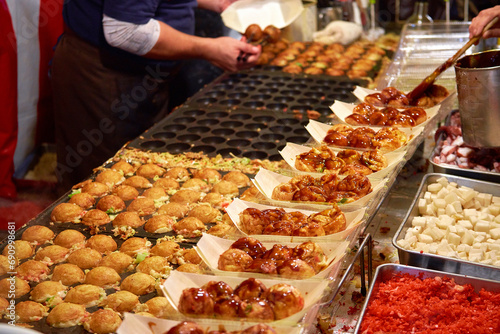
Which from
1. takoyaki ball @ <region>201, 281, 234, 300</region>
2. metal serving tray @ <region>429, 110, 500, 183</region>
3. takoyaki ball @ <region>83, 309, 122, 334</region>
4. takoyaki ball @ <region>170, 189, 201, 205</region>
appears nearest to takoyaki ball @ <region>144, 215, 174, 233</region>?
takoyaki ball @ <region>170, 189, 201, 205</region>

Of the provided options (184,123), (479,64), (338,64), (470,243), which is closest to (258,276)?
(470,243)

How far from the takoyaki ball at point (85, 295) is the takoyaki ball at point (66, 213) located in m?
0.63

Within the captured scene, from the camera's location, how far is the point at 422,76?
173 inches

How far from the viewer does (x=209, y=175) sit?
315cm

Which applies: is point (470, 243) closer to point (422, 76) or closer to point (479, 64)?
point (479, 64)

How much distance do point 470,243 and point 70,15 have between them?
346 cm

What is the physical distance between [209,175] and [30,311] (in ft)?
4.45

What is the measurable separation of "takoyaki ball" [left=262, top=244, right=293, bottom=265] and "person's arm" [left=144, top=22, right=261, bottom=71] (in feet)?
8.65

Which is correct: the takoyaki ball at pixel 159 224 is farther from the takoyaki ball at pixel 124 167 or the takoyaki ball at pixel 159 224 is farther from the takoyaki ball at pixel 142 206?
the takoyaki ball at pixel 124 167

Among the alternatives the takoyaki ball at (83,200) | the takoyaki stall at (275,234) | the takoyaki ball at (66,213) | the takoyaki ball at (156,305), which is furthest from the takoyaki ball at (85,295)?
the takoyaki ball at (83,200)

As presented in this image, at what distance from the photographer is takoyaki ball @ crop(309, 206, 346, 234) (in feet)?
6.85

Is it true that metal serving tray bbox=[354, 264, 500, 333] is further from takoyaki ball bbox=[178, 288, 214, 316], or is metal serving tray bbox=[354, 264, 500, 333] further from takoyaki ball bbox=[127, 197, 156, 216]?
takoyaki ball bbox=[127, 197, 156, 216]

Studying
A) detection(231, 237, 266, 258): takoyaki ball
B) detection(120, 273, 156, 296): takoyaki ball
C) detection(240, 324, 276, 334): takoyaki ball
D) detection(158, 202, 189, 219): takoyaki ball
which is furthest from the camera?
detection(158, 202, 189, 219): takoyaki ball

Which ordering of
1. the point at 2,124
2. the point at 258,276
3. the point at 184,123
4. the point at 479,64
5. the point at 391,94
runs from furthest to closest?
1. the point at 2,124
2. the point at 184,123
3. the point at 391,94
4. the point at 479,64
5. the point at 258,276
